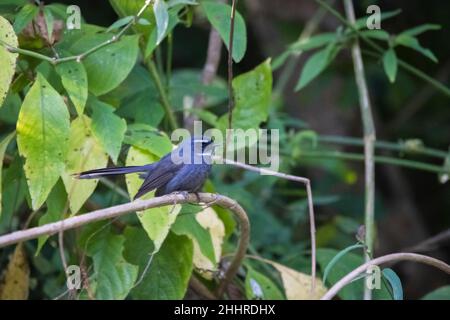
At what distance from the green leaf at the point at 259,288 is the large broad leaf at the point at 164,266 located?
0.38m

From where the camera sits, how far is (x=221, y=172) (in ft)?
17.7

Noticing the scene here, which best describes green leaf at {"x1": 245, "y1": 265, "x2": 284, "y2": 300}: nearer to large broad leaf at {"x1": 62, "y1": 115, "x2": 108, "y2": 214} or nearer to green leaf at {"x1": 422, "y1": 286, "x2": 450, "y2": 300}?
green leaf at {"x1": 422, "y1": 286, "x2": 450, "y2": 300}

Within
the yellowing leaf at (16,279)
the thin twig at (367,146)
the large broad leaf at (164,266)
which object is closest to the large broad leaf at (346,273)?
the thin twig at (367,146)

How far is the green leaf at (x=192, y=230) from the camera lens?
11.7ft

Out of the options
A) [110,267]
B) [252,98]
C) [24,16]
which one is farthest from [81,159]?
[252,98]

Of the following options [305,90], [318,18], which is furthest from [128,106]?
[305,90]

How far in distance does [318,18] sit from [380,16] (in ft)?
6.90

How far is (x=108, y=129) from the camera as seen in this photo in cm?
330

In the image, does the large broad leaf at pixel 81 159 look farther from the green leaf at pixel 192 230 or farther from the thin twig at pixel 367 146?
the thin twig at pixel 367 146

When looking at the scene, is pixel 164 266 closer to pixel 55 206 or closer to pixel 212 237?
pixel 212 237

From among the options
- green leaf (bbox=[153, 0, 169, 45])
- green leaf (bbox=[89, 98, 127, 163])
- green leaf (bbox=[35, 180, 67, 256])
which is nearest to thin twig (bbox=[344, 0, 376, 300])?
green leaf (bbox=[89, 98, 127, 163])

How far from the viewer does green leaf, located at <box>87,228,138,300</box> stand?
11.4 feet
